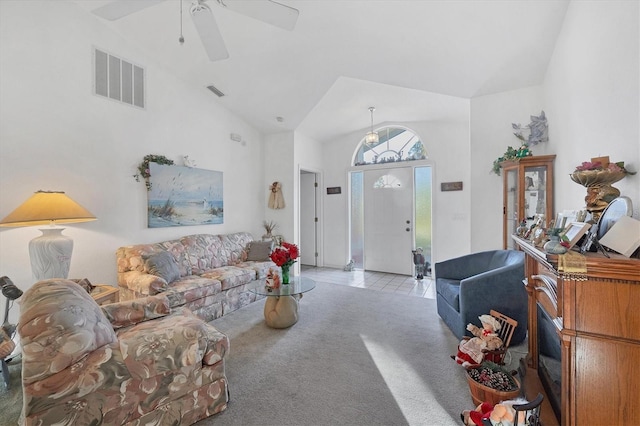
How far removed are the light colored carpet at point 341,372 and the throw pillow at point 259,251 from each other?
3.55 ft

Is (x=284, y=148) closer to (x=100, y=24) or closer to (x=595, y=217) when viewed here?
(x=100, y=24)

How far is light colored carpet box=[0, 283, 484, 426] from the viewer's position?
173 cm

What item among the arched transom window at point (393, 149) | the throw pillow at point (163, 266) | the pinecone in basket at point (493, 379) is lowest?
the pinecone in basket at point (493, 379)

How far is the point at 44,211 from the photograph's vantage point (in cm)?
231

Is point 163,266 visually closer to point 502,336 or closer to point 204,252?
point 204,252

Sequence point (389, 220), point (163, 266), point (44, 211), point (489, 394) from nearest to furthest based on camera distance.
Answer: point (489, 394), point (44, 211), point (163, 266), point (389, 220)

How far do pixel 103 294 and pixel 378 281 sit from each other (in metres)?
3.87

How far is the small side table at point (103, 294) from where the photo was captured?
7.61 ft

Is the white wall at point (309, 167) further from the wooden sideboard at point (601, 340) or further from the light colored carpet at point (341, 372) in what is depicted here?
Answer: the wooden sideboard at point (601, 340)

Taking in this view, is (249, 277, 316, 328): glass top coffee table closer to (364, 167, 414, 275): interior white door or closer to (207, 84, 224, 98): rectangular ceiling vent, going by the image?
(364, 167, 414, 275): interior white door

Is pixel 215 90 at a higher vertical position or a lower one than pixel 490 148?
higher

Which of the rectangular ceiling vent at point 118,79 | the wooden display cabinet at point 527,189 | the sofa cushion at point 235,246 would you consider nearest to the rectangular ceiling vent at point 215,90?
the rectangular ceiling vent at point 118,79

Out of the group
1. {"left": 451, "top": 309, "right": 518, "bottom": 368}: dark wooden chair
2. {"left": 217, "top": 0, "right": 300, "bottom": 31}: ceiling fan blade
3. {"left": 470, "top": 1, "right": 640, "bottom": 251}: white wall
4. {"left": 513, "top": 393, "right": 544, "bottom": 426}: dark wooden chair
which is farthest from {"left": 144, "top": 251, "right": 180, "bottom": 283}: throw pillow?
{"left": 470, "top": 1, "right": 640, "bottom": 251}: white wall

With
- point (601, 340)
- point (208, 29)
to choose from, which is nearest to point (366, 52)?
point (208, 29)
